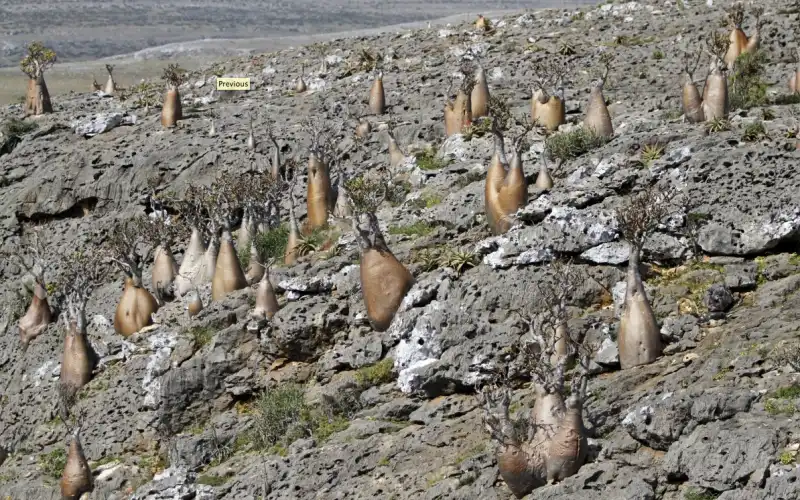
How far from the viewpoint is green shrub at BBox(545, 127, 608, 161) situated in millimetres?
21641

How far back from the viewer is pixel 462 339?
16.6 metres

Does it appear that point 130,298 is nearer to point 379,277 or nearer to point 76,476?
point 76,476

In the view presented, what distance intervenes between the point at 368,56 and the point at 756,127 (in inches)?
750

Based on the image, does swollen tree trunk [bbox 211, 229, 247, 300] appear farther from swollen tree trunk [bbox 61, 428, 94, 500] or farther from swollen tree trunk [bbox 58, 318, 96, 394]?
swollen tree trunk [bbox 61, 428, 94, 500]

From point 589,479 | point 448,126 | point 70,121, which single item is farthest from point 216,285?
point 70,121

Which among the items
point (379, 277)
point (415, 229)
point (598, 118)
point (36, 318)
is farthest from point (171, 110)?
point (379, 277)

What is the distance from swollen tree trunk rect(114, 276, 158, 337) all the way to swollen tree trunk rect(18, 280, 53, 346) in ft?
10.3

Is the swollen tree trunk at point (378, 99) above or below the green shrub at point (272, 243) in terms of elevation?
above

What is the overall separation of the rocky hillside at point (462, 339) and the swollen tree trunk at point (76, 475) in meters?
0.22

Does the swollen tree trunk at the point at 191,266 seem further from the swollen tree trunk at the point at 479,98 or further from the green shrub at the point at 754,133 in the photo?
the green shrub at the point at 754,133

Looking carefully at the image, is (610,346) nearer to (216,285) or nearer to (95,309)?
(216,285)

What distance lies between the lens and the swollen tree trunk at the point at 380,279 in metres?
18.0

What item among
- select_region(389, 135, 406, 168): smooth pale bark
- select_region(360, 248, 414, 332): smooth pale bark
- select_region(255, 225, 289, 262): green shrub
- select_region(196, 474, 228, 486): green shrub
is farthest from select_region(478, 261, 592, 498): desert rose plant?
select_region(389, 135, 406, 168): smooth pale bark

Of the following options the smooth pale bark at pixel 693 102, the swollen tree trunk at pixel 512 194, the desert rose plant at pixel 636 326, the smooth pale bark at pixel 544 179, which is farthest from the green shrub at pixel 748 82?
the desert rose plant at pixel 636 326
